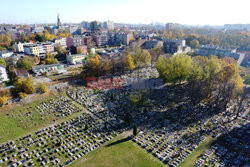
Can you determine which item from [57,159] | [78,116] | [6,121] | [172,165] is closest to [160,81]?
[78,116]

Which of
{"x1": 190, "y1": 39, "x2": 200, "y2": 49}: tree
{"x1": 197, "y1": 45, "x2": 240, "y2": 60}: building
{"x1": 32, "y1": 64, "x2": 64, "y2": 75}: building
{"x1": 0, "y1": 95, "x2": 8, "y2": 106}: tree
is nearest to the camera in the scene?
{"x1": 0, "y1": 95, "x2": 8, "y2": 106}: tree

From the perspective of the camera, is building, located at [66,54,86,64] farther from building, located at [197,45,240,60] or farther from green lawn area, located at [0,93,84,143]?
building, located at [197,45,240,60]

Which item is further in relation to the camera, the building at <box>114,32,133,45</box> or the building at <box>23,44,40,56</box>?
the building at <box>114,32,133,45</box>

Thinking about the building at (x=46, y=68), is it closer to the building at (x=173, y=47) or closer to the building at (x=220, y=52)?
the building at (x=173, y=47)

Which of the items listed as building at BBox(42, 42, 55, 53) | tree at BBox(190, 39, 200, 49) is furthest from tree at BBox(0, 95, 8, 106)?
tree at BBox(190, 39, 200, 49)

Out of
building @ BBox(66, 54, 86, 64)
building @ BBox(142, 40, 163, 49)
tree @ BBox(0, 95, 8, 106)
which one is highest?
building @ BBox(142, 40, 163, 49)

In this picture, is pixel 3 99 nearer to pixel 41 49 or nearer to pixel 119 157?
pixel 119 157
